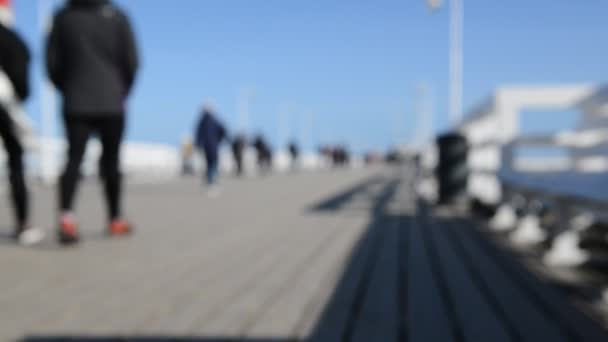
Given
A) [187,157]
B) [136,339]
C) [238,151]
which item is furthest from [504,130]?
[187,157]

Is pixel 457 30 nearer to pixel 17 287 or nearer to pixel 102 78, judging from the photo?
pixel 102 78

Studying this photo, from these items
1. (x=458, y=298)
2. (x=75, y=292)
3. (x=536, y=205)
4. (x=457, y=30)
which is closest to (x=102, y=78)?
(x=75, y=292)

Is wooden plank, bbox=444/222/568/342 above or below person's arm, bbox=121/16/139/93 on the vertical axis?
below

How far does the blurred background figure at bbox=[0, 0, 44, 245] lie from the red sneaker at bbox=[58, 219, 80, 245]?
419 millimetres

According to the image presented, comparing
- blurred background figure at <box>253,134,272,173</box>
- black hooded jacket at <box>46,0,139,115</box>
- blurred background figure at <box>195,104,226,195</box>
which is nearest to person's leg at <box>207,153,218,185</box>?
blurred background figure at <box>195,104,226,195</box>

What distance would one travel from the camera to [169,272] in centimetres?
392

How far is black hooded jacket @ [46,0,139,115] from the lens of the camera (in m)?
5.03

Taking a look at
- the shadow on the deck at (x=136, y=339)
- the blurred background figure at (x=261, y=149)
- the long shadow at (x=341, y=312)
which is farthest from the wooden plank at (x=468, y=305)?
the blurred background figure at (x=261, y=149)

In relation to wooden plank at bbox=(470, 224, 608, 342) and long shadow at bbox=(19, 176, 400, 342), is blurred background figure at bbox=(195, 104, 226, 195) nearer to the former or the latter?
long shadow at bbox=(19, 176, 400, 342)

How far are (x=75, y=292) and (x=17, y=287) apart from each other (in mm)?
421

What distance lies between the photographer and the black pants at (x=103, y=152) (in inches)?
194

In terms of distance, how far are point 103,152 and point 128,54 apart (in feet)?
2.89

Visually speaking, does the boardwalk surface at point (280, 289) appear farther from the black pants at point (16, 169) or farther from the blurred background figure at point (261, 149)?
the blurred background figure at point (261, 149)

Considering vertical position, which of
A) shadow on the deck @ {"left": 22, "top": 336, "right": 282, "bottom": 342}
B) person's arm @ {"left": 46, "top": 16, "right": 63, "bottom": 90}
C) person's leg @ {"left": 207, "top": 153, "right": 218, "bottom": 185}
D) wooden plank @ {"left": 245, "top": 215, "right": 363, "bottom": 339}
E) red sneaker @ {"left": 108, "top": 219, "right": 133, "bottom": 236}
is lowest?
wooden plank @ {"left": 245, "top": 215, "right": 363, "bottom": 339}
